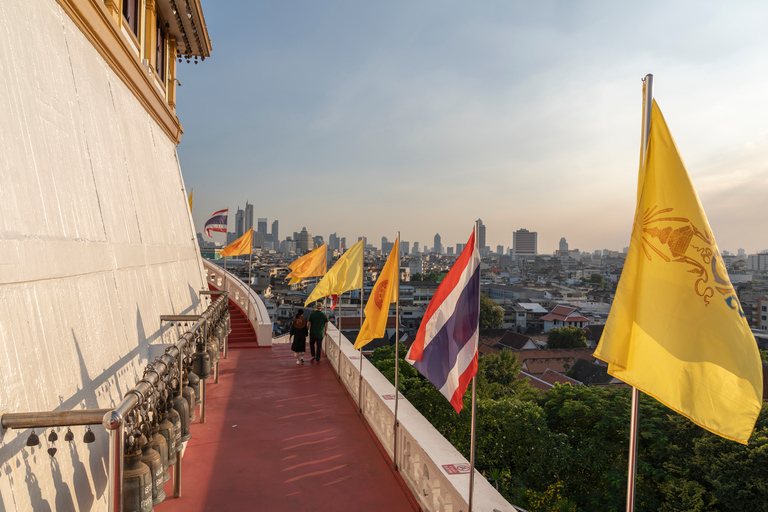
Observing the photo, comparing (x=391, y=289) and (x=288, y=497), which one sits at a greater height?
(x=391, y=289)

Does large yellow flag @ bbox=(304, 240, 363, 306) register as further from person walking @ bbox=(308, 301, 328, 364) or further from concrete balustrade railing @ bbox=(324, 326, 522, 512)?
person walking @ bbox=(308, 301, 328, 364)

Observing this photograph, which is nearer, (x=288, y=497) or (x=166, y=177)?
(x=288, y=497)

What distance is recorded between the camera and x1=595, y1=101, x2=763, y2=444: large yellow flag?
8.49 feet

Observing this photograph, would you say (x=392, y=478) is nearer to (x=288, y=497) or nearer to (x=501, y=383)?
(x=288, y=497)

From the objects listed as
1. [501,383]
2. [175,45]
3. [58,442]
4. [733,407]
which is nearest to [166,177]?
[175,45]

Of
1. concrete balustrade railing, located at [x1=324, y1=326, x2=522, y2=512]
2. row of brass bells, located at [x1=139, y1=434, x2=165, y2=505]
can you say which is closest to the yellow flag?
concrete balustrade railing, located at [x1=324, y1=326, x2=522, y2=512]

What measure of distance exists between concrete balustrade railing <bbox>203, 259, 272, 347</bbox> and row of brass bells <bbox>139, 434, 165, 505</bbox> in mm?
11275

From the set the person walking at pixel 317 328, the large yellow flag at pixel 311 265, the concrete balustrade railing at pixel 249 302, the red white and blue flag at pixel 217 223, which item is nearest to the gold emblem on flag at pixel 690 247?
the person walking at pixel 317 328

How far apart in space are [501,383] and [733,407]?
127 feet

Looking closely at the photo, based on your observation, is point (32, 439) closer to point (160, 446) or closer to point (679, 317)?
point (160, 446)

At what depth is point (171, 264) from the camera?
6945mm

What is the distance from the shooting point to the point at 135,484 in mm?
2527

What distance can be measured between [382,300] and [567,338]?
6580 cm

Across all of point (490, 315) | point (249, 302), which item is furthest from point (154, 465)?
point (490, 315)
